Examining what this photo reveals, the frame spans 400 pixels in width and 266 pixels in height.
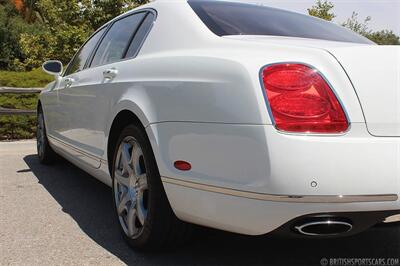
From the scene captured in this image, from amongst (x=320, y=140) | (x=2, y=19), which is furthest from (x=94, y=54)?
(x=2, y=19)

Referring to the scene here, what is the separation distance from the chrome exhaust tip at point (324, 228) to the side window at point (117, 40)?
6.44 feet

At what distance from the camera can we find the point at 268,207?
2150mm

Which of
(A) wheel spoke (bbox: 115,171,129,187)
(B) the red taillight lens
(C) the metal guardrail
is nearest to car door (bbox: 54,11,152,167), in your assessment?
(A) wheel spoke (bbox: 115,171,129,187)

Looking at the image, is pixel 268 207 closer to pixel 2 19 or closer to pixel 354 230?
pixel 354 230

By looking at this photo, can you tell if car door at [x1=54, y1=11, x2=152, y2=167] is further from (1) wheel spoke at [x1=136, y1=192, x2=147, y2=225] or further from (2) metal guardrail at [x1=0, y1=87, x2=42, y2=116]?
(2) metal guardrail at [x1=0, y1=87, x2=42, y2=116]

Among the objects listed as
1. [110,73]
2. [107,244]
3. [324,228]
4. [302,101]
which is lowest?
[107,244]

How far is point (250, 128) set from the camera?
217 centimetres

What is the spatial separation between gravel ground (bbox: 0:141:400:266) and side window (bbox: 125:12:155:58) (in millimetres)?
1226

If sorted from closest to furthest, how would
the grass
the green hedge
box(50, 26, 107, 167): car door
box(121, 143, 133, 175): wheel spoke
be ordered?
box(121, 143, 133, 175): wheel spoke → box(50, 26, 107, 167): car door → the grass → the green hedge

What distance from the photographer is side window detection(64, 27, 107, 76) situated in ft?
14.9

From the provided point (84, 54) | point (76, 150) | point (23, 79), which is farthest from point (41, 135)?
point (23, 79)

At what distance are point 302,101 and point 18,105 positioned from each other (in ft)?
26.0

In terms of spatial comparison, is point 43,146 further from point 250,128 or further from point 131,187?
point 250,128

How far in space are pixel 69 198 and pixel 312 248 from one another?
2.30 m
